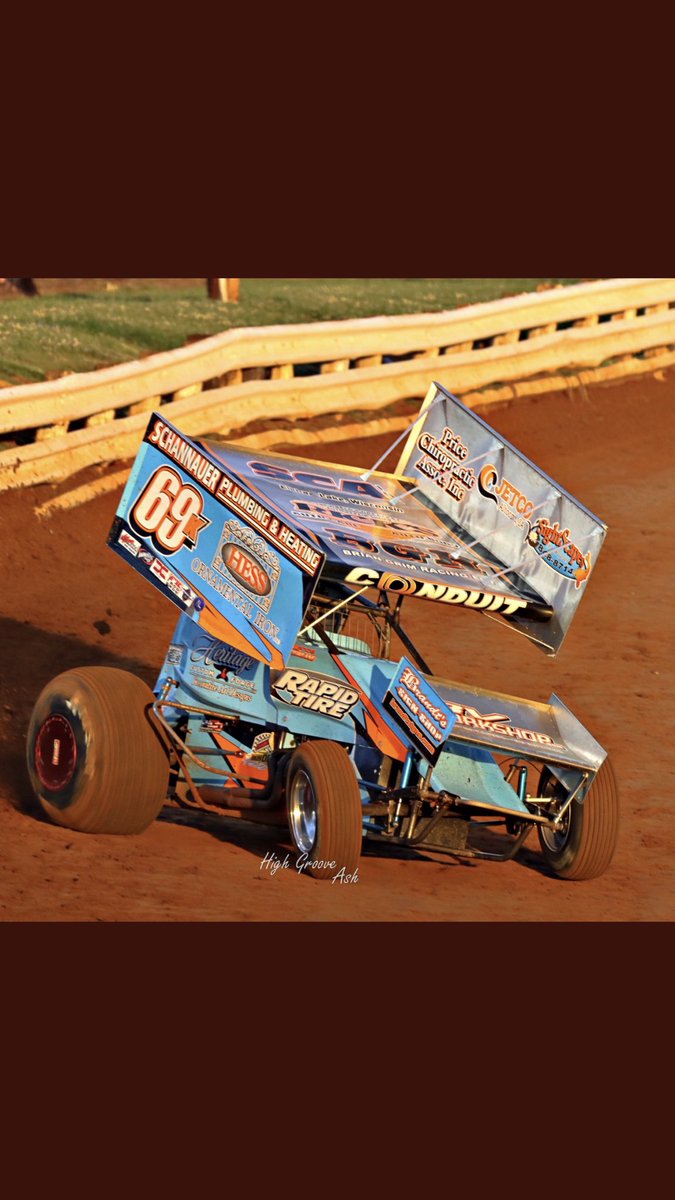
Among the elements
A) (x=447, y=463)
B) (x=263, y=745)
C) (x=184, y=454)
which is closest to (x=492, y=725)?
(x=263, y=745)

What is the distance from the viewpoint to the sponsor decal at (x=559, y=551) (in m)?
11.3

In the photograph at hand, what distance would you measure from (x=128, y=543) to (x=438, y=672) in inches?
143

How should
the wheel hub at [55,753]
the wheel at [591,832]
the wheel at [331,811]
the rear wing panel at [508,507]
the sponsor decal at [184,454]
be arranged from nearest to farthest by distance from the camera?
the wheel at [331,811]
the wheel hub at [55,753]
the wheel at [591,832]
the sponsor decal at [184,454]
the rear wing panel at [508,507]

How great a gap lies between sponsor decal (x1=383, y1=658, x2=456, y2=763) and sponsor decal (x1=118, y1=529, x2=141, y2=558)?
1.88 m

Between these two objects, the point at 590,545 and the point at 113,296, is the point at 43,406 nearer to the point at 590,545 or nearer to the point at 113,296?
the point at 590,545

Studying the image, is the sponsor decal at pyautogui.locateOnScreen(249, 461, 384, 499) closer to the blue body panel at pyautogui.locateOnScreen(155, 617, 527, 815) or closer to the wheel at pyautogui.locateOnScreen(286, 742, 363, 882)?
the blue body panel at pyautogui.locateOnScreen(155, 617, 527, 815)

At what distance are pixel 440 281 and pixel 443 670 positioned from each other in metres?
13.7

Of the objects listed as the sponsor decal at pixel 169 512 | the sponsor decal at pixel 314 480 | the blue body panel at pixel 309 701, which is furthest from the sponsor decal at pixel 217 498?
the blue body panel at pixel 309 701

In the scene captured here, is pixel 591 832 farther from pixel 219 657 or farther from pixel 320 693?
pixel 219 657

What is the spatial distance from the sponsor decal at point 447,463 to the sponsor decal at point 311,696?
6.44ft

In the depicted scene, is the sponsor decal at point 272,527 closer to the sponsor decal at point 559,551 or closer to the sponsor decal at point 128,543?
the sponsor decal at point 128,543

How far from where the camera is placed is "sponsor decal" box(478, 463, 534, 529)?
11.8 metres

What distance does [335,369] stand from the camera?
19.8 m

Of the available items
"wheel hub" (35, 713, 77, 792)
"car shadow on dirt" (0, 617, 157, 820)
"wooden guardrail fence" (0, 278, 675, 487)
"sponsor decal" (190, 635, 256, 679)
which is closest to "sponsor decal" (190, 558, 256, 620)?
"sponsor decal" (190, 635, 256, 679)
